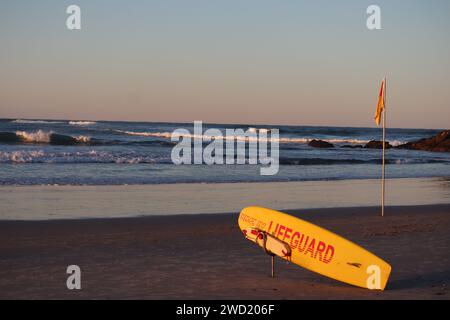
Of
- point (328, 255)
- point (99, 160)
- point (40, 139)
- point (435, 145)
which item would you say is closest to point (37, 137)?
point (40, 139)

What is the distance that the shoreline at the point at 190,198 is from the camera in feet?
45.1

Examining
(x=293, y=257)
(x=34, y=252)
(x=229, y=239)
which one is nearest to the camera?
(x=293, y=257)

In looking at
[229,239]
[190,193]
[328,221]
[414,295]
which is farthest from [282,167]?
[414,295]

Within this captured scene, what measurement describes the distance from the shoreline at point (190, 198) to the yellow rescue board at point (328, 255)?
582 cm

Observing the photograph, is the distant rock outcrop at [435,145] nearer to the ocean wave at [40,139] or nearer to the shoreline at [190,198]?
the ocean wave at [40,139]

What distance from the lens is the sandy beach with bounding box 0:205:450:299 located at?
22.6 feet

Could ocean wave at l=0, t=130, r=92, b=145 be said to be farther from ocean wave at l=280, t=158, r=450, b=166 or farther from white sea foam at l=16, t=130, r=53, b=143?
ocean wave at l=280, t=158, r=450, b=166

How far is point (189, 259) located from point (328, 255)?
225 centimetres

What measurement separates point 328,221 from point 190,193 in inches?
224

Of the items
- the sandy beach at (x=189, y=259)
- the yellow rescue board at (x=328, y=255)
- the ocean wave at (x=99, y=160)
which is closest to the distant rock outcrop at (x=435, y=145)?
the ocean wave at (x=99, y=160)

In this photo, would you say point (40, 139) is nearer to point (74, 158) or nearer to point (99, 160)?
point (74, 158)

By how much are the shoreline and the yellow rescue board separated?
229 inches
